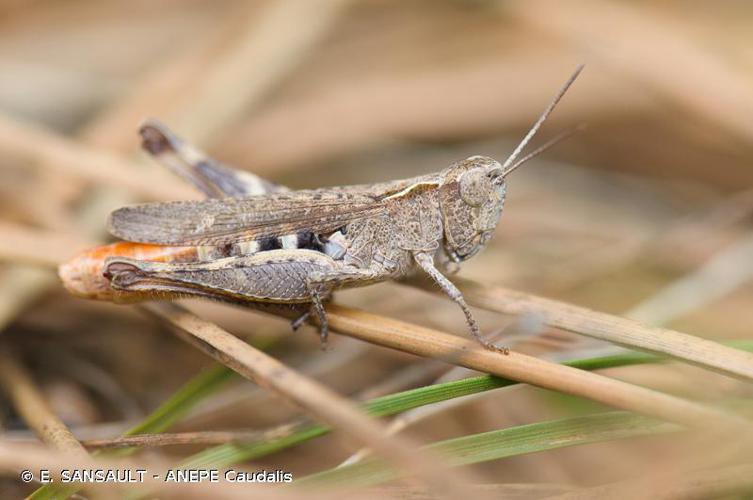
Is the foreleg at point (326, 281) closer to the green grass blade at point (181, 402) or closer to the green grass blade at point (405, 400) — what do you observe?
the green grass blade at point (181, 402)

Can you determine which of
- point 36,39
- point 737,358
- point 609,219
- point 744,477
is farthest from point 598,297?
point 36,39

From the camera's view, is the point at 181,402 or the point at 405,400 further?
the point at 181,402

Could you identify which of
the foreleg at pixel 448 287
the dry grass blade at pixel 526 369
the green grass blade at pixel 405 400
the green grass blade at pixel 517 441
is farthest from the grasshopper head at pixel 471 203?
the green grass blade at pixel 517 441

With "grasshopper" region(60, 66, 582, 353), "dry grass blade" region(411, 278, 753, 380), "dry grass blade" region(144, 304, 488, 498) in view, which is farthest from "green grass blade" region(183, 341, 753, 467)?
"grasshopper" region(60, 66, 582, 353)

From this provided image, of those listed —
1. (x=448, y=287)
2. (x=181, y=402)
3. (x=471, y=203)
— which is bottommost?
(x=181, y=402)

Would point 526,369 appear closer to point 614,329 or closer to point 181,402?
point 614,329

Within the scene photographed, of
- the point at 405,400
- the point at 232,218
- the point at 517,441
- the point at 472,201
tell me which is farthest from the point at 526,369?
the point at 232,218
